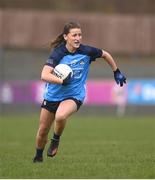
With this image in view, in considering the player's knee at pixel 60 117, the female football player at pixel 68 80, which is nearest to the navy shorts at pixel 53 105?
the female football player at pixel 68 80

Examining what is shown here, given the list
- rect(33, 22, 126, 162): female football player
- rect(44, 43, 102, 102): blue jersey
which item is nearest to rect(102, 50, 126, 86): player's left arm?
rect(33, 22, 126, 162): female football player

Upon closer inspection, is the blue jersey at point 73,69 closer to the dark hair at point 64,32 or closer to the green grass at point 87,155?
the dark hair at point 64,32

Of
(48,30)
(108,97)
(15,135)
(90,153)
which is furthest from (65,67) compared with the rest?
(48,30)

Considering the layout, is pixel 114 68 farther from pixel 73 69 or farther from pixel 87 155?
pixel 87 155

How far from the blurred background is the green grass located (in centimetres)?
903

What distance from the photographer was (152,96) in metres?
30.0

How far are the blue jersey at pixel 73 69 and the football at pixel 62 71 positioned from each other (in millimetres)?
131

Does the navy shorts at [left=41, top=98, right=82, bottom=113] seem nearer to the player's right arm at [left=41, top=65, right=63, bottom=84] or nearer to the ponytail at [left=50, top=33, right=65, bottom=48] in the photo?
the player's right arm at [left=41, top=65, right=63, bottom=84]

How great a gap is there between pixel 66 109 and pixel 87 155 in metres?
2.25

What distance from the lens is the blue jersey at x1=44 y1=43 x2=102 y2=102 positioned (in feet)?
33.3

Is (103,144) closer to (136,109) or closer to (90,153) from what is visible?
(90,153)

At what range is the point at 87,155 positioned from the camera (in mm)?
12094

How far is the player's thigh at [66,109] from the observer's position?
991 cm

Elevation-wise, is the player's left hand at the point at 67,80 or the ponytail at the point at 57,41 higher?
the ponytail at the point at 57,41
